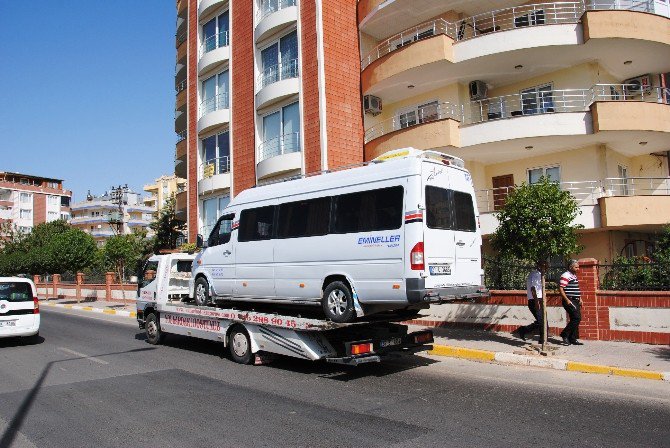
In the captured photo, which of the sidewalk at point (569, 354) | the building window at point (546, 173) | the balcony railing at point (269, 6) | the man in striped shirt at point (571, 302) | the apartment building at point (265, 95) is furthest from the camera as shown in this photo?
the balcony railing at point (269, 6)

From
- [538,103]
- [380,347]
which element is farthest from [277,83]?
[380,347]

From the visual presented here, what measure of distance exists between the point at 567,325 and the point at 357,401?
19.5 feet

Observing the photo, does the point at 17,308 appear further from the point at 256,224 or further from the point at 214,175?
the point at 214,175

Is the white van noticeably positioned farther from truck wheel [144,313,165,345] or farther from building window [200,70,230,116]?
building window [200,70,230,116]

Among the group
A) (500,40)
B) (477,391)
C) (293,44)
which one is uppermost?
(293,44)

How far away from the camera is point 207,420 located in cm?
627

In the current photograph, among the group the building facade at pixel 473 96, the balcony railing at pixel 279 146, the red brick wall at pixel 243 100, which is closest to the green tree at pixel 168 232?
the building facade at pixel 473 96

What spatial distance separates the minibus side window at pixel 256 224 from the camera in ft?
33.2

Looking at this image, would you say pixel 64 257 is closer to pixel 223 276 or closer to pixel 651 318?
pixel 223 276

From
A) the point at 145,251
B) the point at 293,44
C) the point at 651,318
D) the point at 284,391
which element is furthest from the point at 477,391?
the point at 145,251

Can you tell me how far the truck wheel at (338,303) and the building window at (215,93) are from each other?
1818 centimetres

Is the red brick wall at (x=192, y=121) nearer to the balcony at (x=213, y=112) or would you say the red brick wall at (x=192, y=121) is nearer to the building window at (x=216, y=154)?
the building window at (x=216, y=154)

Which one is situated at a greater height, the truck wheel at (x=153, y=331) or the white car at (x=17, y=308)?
the white car at (x=17, y=308)

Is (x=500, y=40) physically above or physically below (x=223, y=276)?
above
